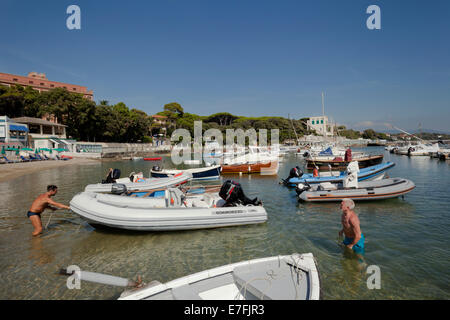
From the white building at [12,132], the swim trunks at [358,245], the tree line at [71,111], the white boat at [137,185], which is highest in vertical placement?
the tree line at [71,111]

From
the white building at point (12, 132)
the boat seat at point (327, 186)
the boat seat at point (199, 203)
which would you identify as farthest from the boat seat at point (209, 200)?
the white building at point (12, 132)

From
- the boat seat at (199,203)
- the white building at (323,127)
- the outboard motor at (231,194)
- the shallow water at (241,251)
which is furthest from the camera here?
the white building at (323,127)

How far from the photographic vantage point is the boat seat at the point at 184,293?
3.55m

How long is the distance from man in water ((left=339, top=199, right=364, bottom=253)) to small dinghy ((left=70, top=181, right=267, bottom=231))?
308 cm

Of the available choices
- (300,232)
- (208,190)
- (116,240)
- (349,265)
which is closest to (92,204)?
(116,240)

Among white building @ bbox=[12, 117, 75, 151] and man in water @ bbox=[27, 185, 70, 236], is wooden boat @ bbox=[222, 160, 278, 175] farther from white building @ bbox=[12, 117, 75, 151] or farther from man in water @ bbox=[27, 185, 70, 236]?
white building @ bbox=[12, 117, 75, 151]

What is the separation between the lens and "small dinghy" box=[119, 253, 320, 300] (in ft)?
11.8

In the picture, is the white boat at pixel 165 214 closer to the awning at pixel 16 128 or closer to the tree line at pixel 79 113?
the tree line at pixel 79 113

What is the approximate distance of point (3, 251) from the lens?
682 centimetres

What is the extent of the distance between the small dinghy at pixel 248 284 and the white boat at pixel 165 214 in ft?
12.8

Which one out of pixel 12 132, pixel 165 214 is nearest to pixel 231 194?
pixel 165 214

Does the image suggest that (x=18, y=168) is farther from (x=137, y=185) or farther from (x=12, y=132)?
(x=137, y=185)

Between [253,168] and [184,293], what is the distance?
69.5 ft

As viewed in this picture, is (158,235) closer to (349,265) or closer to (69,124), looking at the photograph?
(349,265)
